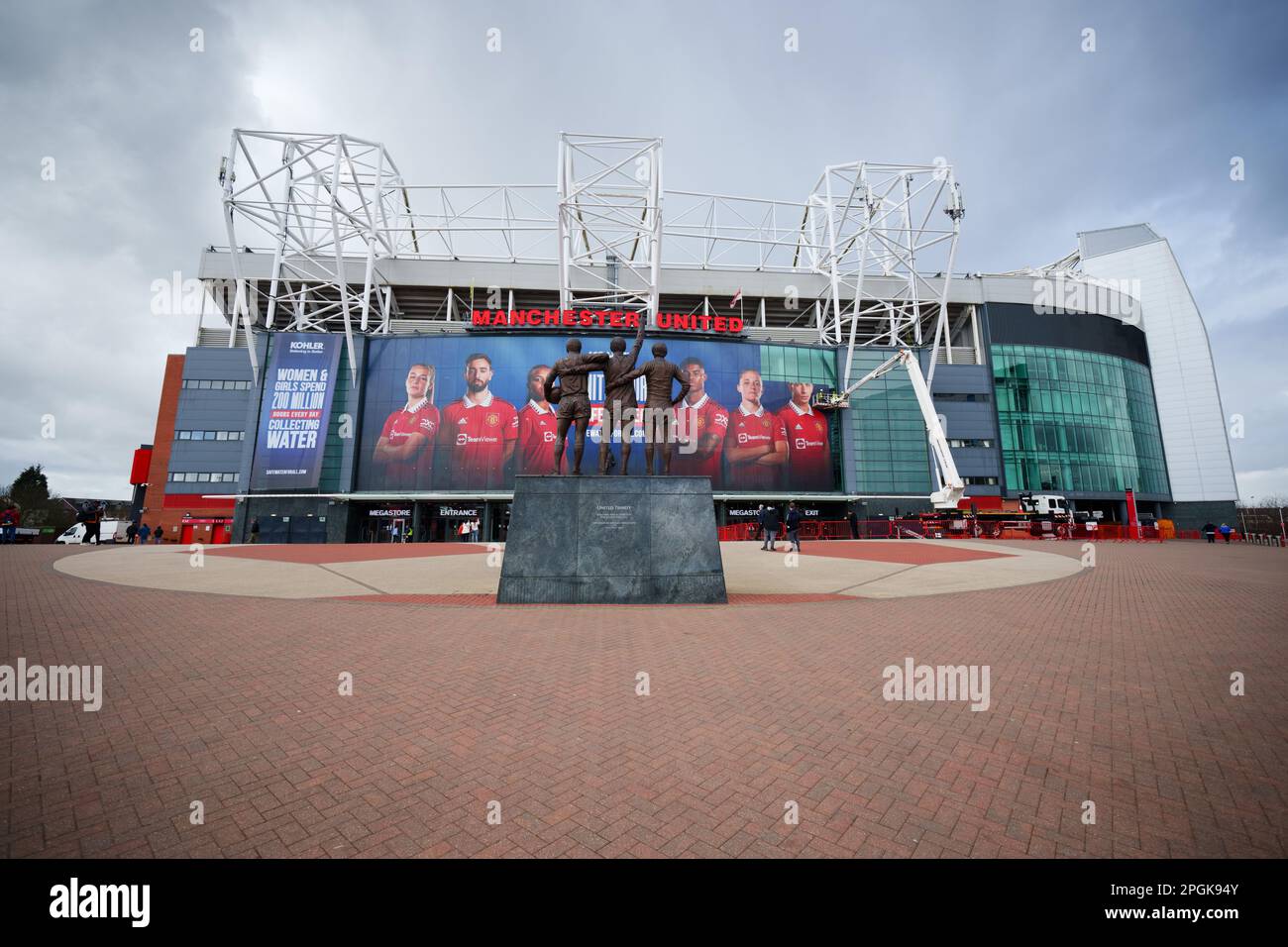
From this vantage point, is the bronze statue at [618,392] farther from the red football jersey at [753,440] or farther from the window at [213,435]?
the window at [213,435]

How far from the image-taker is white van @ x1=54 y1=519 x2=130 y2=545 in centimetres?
3366

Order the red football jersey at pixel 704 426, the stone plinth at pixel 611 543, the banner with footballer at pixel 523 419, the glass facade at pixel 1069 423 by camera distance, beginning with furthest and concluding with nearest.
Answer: the glass facade at pixel 1069 423, the red football jersey at pixel 704 426, the banner with footballer at pixel 523 419, the stone plinth at pixel 611 543

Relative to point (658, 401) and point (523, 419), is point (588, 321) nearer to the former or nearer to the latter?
point (523, 419)

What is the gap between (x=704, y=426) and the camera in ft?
134

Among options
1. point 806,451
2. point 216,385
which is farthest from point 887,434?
point 216,385

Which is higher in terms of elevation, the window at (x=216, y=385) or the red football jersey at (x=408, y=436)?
the window at (x=216, y=385)

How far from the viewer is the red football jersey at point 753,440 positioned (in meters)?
40.9

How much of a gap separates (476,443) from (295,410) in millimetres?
14572

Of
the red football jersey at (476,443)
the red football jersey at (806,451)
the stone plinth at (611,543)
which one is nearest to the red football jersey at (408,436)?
the red football jersey at (476,443)

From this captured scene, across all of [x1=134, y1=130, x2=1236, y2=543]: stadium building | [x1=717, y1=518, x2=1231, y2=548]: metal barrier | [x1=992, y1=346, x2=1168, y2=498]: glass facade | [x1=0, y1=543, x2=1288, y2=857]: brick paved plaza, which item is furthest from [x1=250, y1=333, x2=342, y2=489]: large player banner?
[x1=992, y1=346, x2=1168, y2=498]: glass facade

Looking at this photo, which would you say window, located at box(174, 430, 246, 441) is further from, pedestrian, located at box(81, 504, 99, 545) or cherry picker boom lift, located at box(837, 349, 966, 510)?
cherry picker boom lift, located at box(837, 349, 966, 510)

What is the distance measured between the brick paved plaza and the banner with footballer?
32087 millimetres

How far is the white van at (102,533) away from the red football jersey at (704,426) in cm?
4119
